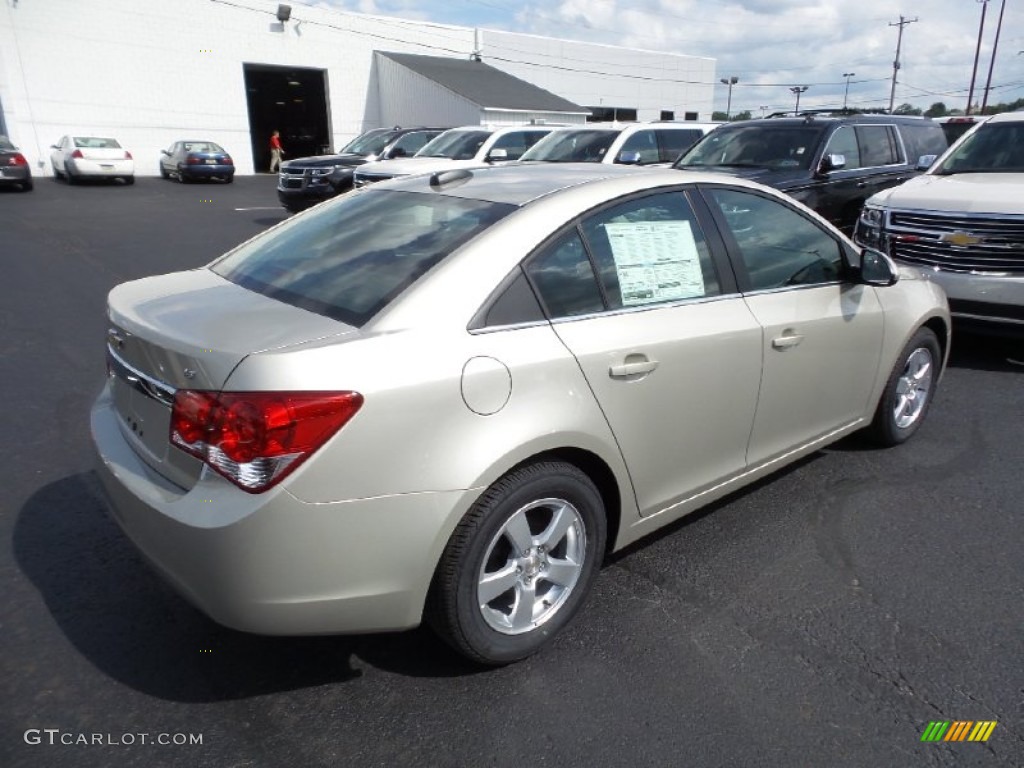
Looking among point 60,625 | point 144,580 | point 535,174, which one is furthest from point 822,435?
point 60,625

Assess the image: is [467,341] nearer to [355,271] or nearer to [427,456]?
[427,456]

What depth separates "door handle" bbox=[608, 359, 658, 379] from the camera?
2.65 metres

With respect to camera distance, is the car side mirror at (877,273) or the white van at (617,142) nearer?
the car side mirror at (877,273)

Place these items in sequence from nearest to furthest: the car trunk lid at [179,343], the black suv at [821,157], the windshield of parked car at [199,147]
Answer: the car trunk lid at [179,343] → the black suv at [821,157] → the windshield of parked car at [199,147]

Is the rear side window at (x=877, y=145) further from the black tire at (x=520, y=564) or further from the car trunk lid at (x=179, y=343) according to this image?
the car trunk lid at (x=179, y=343)

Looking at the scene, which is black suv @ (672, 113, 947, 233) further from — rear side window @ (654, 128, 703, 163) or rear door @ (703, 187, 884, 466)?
rear door @ (703, 187, 884, 466)

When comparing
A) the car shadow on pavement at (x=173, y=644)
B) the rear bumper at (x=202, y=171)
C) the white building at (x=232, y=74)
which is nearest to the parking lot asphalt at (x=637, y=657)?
the car shadow on pavement at (x=173, y=644)

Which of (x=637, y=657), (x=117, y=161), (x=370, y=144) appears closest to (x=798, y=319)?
(x=637, y=657)

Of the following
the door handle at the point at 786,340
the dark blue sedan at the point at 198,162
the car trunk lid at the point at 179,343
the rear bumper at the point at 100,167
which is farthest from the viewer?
the dark blue sedan at the point at 198,162

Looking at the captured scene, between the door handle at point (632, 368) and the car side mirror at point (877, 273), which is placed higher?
the car side mirror at point (877, 273)

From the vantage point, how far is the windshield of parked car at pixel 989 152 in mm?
6953

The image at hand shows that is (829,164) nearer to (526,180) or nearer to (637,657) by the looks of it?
(526,180)

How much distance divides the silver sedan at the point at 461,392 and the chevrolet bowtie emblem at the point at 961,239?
10.1 feet

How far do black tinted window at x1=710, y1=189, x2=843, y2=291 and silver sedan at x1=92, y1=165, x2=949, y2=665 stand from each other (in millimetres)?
15
